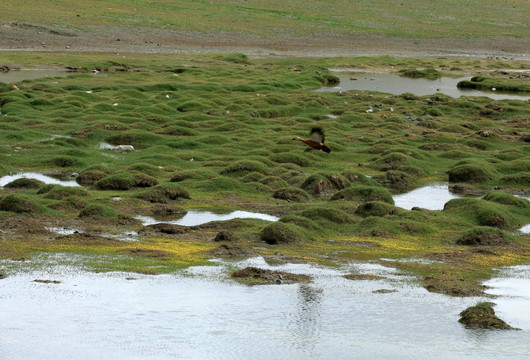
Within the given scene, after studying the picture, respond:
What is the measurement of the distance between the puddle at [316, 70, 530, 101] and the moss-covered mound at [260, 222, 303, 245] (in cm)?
3960

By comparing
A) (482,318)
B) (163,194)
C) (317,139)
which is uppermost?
(317,139)

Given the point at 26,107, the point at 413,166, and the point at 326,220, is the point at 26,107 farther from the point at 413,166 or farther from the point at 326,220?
the point at 326,220

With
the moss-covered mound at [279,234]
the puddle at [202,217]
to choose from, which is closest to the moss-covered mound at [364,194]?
the puddle at [202,217]

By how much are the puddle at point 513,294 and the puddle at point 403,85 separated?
40.8 metres

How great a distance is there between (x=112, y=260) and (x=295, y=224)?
17.4ft

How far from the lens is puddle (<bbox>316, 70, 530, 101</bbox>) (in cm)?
6069

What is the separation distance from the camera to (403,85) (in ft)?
214

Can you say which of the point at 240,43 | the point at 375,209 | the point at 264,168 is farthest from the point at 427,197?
the point at 240,43

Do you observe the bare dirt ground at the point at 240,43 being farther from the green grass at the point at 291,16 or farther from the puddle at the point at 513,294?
the puddle at the point at 513,294

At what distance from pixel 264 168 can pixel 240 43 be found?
58.3 meters

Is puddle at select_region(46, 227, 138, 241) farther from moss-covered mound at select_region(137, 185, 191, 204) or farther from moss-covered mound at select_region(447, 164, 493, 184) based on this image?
moss-covered mound at select_region(447, 164, 493, 184)

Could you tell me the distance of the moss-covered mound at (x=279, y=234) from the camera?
20312mm

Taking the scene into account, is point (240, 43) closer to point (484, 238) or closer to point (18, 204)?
point (18, 204)

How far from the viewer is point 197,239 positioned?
20.4 meters
